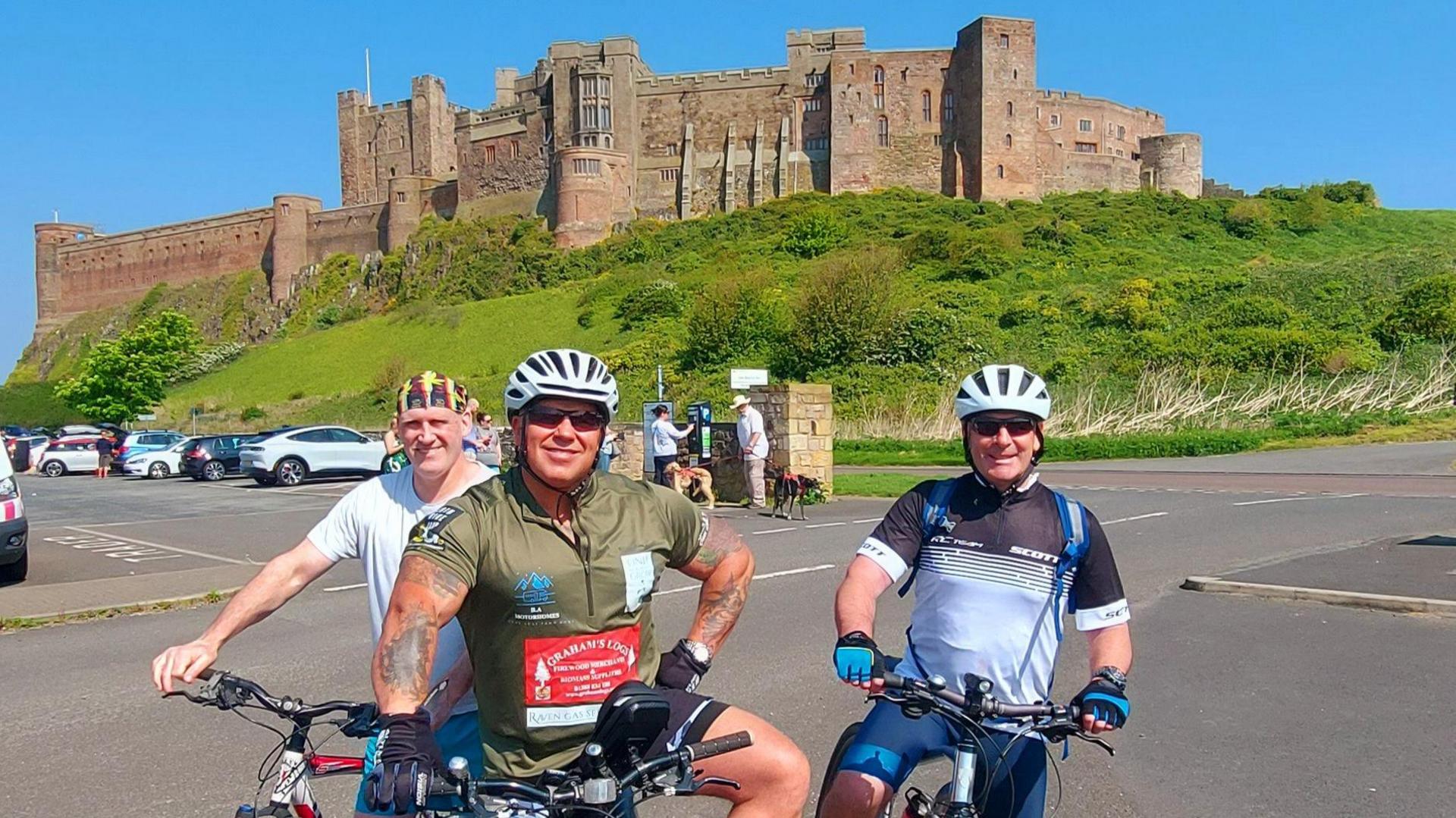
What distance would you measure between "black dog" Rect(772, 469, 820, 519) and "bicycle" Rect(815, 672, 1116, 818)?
48.0ft

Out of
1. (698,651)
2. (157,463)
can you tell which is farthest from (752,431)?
(157,463)

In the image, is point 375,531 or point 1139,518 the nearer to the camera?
point 375,531

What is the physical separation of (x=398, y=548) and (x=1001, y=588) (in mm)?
2042

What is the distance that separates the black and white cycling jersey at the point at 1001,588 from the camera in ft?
12.2

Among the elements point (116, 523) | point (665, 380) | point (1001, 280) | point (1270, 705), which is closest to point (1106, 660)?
point (1270, 705)

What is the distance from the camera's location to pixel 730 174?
307ft

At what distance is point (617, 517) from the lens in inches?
136

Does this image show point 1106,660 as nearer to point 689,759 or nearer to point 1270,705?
point 689,759

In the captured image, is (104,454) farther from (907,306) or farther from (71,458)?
(907,306)

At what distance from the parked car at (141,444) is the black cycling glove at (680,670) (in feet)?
124

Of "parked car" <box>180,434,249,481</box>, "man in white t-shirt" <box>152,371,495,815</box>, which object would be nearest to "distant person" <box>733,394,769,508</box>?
"man in white t-shirt" <box>152,371,495,815</box>

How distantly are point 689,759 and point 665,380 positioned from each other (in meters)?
50.4

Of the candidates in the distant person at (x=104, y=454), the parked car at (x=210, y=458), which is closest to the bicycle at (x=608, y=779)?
the parked car at (x=210, y=458)

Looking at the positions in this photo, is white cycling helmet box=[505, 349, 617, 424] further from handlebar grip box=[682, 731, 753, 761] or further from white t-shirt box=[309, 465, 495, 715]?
handlebar grip box=[682, 731, 753, 761]
